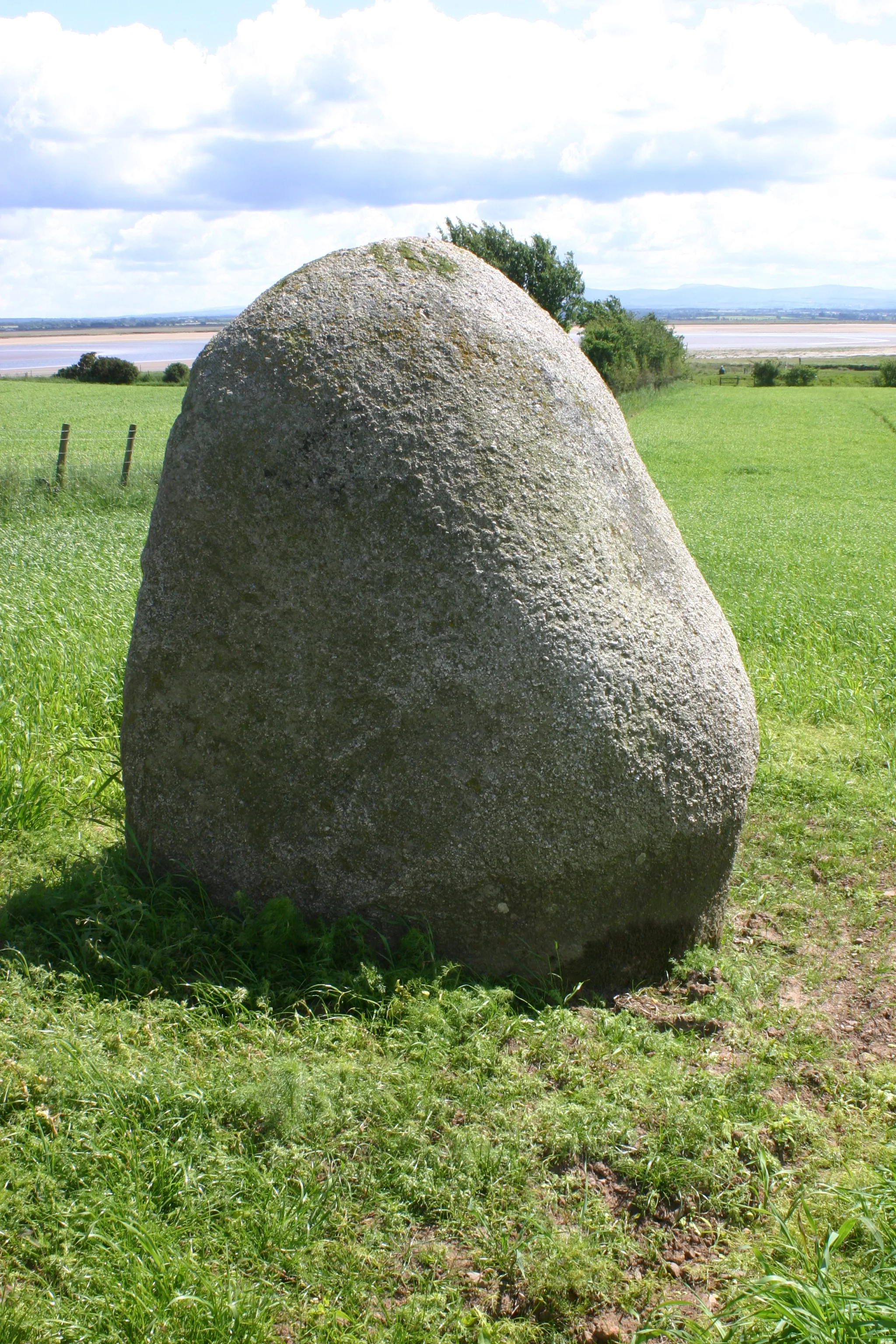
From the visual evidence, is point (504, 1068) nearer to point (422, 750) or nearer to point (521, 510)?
point (422, 750)

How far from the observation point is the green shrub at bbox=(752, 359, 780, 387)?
2601 inches

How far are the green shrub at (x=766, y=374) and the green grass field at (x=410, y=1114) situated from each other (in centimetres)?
6646

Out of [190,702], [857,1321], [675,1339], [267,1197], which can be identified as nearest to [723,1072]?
[675,1339]

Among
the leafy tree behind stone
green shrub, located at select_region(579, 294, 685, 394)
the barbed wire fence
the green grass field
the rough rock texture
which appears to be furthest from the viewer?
the leafy tree behind stone

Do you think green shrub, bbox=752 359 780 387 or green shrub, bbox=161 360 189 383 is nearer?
green shrub, bbox=161 360 189 383

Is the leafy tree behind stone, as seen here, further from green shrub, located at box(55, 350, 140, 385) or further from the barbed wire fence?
the barbed wire fence

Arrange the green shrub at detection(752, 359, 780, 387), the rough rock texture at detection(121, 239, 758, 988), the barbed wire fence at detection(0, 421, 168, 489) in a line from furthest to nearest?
the green shrub at detection(752, 359, 780, 387)
the barbed wire fence at detection(0, 421, 168, 489)
the rough rock texture at detection(121, 239, 758, 988)

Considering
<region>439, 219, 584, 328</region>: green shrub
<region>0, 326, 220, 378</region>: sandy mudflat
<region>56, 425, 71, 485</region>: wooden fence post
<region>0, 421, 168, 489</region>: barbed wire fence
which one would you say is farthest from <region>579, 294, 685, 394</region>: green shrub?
<region>56, 425, 71, 485</region>: wooden fence post

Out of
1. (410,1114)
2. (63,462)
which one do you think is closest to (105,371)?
(63,462)

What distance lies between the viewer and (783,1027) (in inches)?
142

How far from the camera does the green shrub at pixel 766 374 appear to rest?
66.1 meters

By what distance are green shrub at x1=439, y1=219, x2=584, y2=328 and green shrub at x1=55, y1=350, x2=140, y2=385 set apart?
832 inches

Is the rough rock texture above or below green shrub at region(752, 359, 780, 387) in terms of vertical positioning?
below

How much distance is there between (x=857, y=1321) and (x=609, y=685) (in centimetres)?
198
